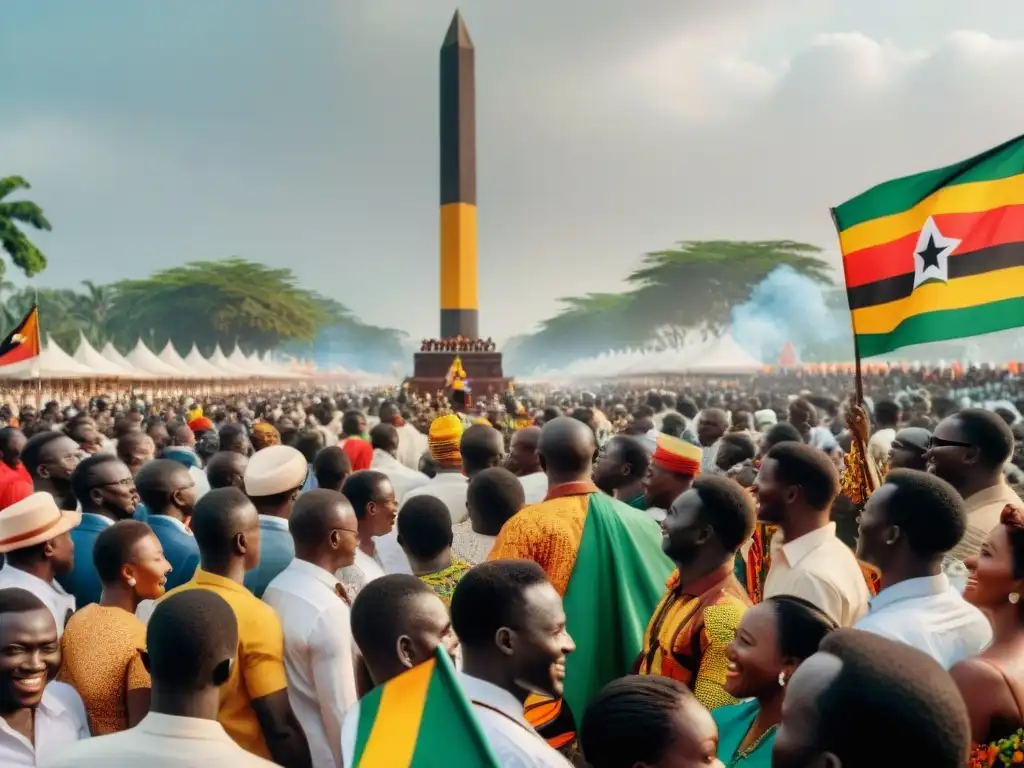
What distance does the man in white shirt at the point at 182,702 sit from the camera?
190 cm

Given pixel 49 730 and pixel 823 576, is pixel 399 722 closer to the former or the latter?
pixel 49 730

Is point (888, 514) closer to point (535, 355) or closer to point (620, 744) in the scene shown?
point (620, 744)

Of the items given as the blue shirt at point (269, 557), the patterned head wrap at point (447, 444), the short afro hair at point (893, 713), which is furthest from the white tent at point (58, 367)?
the short afro hair at point (893, 713)

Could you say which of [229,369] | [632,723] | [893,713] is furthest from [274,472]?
[229,369]

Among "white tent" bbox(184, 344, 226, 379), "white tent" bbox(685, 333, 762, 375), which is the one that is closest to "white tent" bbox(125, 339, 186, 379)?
"white tent" bbox(184, 344, 226, 379)

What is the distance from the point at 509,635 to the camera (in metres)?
2.12

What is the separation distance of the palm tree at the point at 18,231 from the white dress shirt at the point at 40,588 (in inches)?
1127

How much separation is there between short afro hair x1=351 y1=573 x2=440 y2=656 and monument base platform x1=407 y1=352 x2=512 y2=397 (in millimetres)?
26795

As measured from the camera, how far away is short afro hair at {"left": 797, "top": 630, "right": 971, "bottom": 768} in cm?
121

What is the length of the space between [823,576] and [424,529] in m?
1.26

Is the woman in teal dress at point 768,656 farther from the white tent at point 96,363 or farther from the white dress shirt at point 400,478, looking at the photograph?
the white tent at point 96,363

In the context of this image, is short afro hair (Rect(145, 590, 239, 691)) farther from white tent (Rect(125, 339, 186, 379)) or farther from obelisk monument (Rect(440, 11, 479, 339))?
white tent (Rect(125, 339, 186, 379))

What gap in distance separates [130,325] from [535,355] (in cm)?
3900

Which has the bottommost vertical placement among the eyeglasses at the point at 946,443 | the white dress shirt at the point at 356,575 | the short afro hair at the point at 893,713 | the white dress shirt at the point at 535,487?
the white dress shirt at the point at 356,575
